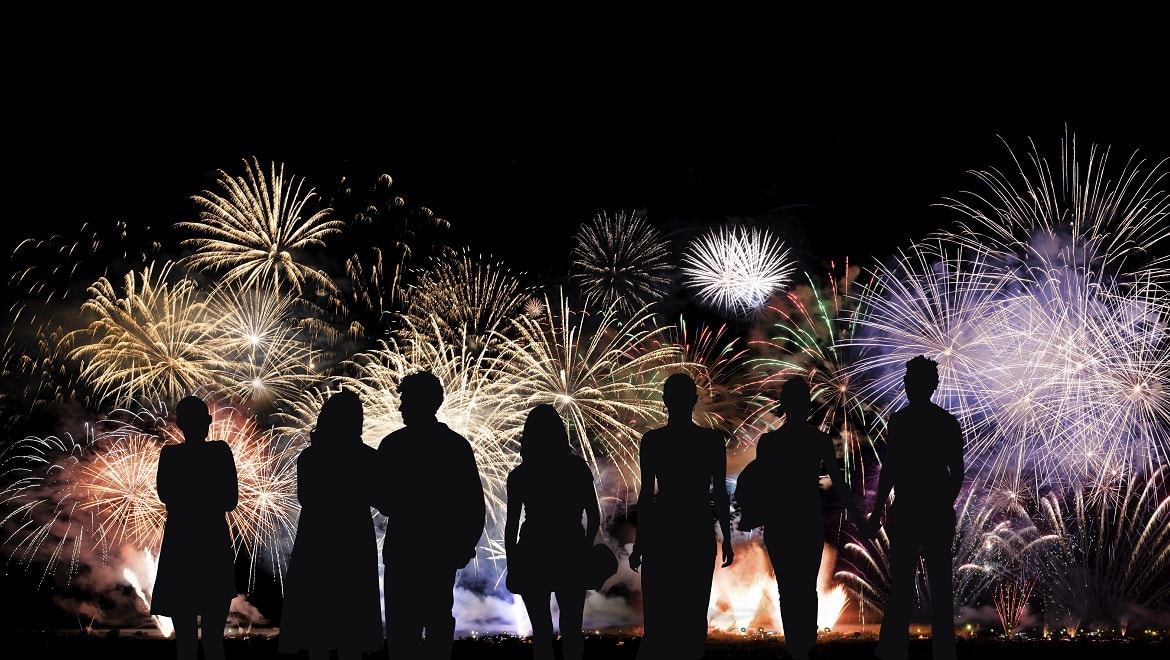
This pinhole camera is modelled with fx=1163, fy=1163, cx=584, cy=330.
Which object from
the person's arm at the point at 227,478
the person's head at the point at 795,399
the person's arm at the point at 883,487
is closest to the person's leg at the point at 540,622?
the person's head at the point at 795,399

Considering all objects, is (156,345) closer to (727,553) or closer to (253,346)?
(253,346)

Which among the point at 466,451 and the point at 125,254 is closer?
the point at 466,451

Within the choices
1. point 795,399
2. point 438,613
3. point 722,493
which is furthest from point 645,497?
point 438,613

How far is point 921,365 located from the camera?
1155cm

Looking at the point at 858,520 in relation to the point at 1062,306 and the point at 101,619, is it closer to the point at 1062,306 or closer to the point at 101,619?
the point at 1062,306

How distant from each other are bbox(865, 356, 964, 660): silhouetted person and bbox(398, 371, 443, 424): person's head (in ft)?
15.0

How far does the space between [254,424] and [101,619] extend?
19.3 meters

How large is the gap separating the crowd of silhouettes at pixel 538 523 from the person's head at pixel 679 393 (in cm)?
1

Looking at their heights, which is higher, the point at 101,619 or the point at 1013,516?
the point at 1013,516

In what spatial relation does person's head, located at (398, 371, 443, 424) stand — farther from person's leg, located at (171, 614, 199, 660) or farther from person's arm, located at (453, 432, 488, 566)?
person's leg, located at (171, 614, 199, 660)

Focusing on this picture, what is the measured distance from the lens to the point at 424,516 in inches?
423

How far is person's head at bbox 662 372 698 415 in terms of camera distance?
432 inches

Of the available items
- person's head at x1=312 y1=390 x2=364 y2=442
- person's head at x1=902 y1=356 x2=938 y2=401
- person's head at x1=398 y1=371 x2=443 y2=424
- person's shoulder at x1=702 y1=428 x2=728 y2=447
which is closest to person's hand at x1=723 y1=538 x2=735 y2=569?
person's shoulder at x1=702 y1=428 x2=728 y2=447

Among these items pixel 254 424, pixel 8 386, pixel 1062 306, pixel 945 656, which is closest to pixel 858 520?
pixel 945 656
